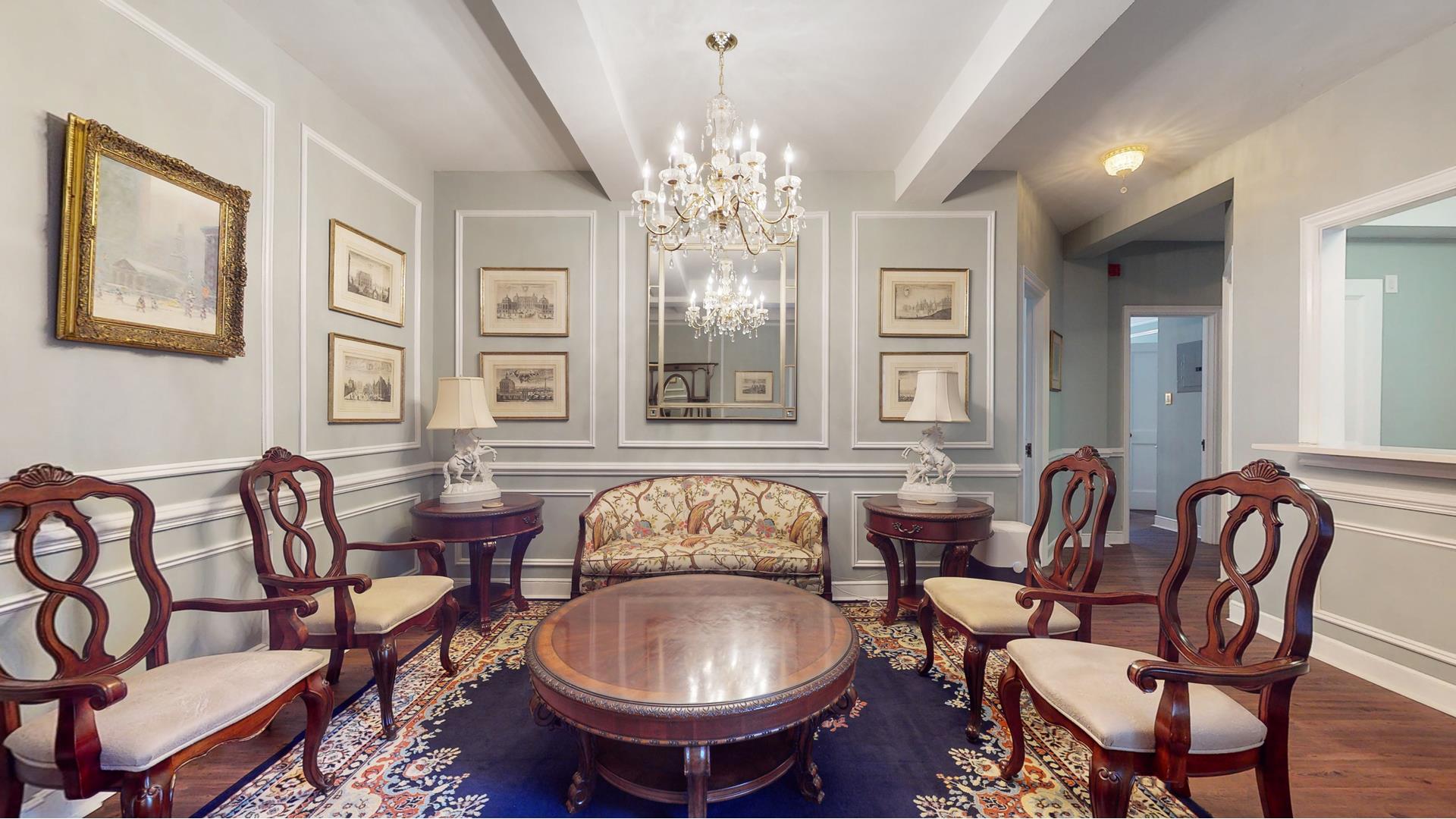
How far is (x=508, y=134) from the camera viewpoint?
3.23m

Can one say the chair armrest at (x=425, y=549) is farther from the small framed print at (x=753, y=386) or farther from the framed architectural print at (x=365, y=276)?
the small framed print at (x=753, y=386)

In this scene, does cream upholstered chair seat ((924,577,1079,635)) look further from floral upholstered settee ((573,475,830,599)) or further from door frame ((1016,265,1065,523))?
door frame ((1016,265,1065,523))

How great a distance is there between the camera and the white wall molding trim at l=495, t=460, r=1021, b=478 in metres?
3.68

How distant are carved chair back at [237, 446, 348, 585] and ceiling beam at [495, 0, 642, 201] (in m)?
1.96

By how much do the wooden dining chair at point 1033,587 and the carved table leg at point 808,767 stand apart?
0.69 meters

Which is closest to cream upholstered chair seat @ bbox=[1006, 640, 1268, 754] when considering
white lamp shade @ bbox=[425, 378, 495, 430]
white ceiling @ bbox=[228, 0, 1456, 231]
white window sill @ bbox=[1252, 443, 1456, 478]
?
white window sill @ bbox=[1252, 443, 1456, 478]

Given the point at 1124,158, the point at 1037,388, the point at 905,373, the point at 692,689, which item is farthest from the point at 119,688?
the point at 1037,388

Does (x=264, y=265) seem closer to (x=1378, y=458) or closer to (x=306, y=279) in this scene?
(x=306, y=279)

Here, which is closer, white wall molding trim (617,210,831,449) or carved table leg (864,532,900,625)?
carved table leg (864,532,900,625)

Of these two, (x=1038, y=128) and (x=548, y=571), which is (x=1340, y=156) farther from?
(x=548, y=571)

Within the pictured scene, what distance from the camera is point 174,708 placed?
1.38 m

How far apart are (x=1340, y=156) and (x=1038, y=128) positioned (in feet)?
4.68

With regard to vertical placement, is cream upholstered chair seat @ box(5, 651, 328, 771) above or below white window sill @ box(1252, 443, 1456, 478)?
below

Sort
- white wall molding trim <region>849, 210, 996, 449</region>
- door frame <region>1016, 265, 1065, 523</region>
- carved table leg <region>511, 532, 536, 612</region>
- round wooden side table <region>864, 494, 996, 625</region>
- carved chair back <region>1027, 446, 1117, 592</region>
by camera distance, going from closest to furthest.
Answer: carved chair back <region>1027, 446, 1117, 592</region> → round wooden side table <region>864, 494, 996, 625</region> → carved table leg <region>511, 532, 536, 612</region> → white wall molding trim <region>849, 210, 996, 449</region> → door frame <region>1016, 265, 1065, 523</region>
